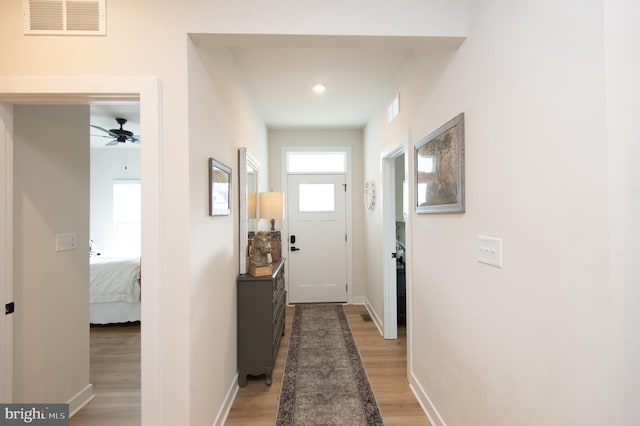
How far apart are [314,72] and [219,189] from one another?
1503 millimetres

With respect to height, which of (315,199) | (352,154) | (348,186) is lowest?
(315,199)

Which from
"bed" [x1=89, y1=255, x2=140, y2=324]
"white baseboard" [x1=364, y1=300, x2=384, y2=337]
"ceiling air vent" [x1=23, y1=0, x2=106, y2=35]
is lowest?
"white baseboard" [x1=364, y1=300, x2=384, y2=337]

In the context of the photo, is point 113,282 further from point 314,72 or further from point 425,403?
point 425,403

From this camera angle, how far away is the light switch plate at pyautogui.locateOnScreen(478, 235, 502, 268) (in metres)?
1.34

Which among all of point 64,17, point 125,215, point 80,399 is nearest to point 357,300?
point 80,399

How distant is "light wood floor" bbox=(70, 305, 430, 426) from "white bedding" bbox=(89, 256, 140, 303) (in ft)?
1.37

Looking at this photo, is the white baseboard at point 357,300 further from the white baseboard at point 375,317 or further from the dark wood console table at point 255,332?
the dark wood console table at point 255,332

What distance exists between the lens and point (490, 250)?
4.61 feet

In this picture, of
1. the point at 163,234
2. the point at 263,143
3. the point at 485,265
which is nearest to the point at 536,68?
the point at 485,265

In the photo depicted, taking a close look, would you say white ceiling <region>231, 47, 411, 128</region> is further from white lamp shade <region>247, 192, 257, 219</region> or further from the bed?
the bed

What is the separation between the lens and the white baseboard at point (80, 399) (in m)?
2.15

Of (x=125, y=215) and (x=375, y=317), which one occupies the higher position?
(x=125, y=215)

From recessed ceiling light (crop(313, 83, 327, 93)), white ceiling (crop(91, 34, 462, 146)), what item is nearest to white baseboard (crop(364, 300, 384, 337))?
white ceiling (crop(91, 34, 462, 146))

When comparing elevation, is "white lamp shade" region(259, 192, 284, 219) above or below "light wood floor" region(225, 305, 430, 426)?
above
